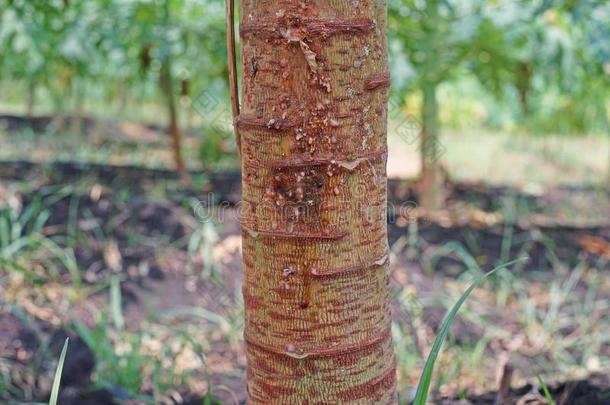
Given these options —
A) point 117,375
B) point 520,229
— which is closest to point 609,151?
point 520,229

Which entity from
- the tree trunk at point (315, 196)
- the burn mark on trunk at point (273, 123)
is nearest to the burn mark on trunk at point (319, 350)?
the tree trunk at point (315, 196)

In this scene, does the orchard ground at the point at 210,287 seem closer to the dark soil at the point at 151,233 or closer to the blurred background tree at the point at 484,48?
the dark soil at the point at 151,233

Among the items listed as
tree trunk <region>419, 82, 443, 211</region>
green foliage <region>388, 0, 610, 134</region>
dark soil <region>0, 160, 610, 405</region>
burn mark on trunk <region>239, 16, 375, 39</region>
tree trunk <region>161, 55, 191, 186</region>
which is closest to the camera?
burn mark on trunk <region>239, 16, 375, 39</region>

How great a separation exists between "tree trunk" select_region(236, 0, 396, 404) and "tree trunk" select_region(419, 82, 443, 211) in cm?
237

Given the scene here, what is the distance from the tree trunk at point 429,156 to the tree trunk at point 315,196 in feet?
7.78

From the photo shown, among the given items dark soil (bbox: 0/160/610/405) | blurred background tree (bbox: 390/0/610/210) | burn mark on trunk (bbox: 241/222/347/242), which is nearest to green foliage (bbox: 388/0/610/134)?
blurred background tree (bbox: 390/0/610/210)

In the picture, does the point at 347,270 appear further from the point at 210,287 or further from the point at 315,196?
the point at 210,287

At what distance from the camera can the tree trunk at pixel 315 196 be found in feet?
2.75

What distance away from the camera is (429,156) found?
3.28 meters

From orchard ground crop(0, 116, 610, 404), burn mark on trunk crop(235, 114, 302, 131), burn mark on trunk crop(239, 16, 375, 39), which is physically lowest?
orchard ground crop(0, 116, 610, 404)

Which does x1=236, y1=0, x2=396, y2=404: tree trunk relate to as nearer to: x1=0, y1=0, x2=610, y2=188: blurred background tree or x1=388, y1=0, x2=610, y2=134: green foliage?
x1=0, y1=0, x2=610, y2=188: blurred background tree

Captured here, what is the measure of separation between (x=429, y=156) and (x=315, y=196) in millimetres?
2491

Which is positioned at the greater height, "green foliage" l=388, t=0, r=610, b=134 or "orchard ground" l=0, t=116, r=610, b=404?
"green foliage" l=388, t=0, r=610, b=134

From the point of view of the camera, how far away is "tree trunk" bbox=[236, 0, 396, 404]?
0.84 metres
